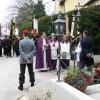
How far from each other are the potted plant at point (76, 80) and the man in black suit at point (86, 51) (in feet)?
21.7

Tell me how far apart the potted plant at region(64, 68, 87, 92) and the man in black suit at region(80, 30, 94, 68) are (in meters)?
6.61

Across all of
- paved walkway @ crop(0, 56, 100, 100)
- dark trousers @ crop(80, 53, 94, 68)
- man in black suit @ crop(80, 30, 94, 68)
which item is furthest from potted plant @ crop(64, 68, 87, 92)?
dark trousers @ crop(80, 53, 94, 68)

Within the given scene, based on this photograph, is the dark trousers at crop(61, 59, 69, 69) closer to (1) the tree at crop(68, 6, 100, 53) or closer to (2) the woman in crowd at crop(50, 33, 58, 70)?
(2) the woman in crowd at crop(50, 33, 58, 70)

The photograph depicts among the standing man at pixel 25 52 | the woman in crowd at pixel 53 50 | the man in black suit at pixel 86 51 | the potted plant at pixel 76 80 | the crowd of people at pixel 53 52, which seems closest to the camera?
the potted plant at pixel 76 80

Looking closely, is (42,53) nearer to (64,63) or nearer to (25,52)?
(64,63)

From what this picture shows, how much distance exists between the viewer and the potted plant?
8.93m

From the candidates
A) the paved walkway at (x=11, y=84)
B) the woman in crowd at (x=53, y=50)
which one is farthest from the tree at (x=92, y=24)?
the paved walkway at (x=11, y=84)

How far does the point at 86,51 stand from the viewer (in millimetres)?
16172

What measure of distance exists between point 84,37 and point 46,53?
278 centimetres

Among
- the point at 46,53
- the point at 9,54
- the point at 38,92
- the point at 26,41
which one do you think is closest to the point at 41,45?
the point at 46,53

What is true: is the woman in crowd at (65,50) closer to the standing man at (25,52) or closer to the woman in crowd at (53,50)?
the woman in crowd at (53,50)

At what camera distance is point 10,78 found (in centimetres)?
1636

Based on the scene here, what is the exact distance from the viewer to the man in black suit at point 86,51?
16.0m

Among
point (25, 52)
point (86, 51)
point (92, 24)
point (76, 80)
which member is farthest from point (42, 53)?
point (76, 80)
